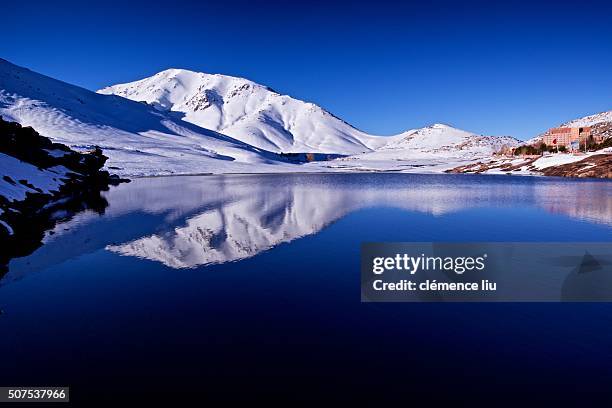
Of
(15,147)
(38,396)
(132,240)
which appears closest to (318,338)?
(38,396)

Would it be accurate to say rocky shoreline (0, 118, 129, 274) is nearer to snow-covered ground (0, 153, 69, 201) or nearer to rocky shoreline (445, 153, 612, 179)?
snow-covered ground (0, 153, 69, 201)

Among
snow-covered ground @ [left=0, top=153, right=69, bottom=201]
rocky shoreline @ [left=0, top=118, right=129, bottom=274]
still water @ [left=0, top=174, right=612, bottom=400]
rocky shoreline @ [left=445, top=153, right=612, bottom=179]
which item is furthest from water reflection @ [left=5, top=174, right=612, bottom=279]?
rocky shoreline @ [left=445, top=153, right=612, bottom=179]

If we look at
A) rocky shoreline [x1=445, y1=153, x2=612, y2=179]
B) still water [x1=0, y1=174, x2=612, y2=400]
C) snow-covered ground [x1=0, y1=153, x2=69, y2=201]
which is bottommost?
still water [x1=0, y1=174, x2=612, y2=400]

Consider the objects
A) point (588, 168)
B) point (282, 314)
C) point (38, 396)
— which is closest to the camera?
point (38, 396)

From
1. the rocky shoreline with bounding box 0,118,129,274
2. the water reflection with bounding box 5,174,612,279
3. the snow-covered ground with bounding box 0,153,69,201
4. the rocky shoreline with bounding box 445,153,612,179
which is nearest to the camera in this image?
the water reflection with bounding box 5,174,612,279

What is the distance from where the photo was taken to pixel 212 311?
12992mm

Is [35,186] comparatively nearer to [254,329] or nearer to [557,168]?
[254,329]

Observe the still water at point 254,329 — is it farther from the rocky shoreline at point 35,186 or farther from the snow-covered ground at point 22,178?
the snow-covered ground at point 22,178

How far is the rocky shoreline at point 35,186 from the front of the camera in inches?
1022

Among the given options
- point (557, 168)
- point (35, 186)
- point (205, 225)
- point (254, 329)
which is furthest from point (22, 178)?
point (557, 168)

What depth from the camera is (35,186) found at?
45.9 meters

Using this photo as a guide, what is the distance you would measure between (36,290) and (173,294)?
570 cm

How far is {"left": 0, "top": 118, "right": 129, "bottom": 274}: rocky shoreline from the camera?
2597 cm

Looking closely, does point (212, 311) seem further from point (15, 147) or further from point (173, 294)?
point (15, 147)
